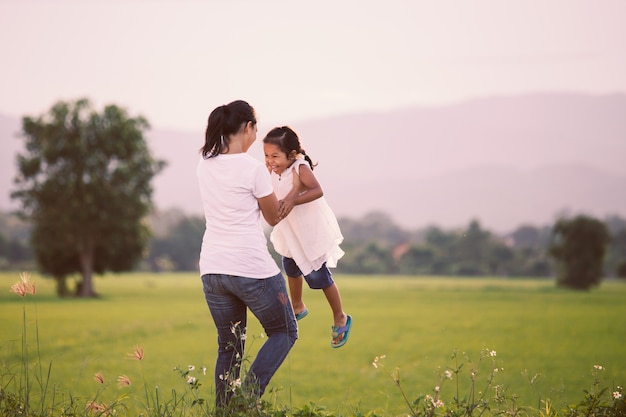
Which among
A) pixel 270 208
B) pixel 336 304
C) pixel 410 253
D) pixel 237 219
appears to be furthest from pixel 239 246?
pixel 410 253

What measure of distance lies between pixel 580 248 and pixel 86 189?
3751 cm

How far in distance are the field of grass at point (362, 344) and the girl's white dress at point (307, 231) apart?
0.79 meters

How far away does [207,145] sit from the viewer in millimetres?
5273

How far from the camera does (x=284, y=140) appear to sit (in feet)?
19.1

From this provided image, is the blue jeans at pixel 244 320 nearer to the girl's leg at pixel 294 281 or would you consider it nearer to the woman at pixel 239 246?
the woman at pixel 239 246

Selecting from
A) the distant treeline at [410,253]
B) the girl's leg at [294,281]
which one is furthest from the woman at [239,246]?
the distant treeline at [410,253]

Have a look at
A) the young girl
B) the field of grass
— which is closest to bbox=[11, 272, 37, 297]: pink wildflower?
the field of grass

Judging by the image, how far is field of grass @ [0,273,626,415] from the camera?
1557 cm

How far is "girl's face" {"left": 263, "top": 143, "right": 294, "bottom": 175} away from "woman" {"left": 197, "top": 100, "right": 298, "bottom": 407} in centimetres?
46

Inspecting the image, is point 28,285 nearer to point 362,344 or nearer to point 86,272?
point 362,344

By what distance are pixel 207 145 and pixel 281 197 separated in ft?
2.60

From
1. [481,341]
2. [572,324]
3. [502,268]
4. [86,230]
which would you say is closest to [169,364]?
[481,341]

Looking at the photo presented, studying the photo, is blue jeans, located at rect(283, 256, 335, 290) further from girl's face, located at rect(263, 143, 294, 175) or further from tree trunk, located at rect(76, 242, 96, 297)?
tree trunk, located at rect(76, 242, 96, 297)

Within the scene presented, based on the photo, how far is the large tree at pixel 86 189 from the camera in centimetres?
4775
